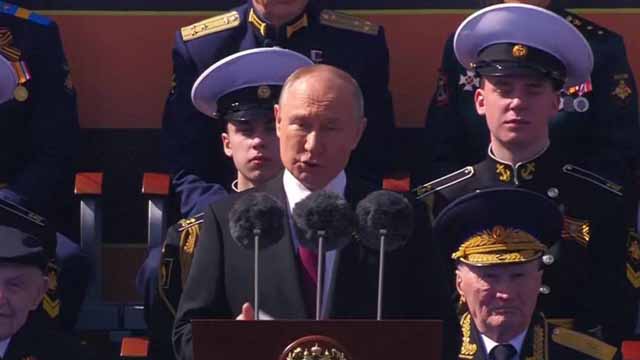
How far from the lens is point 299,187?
532 centimetres

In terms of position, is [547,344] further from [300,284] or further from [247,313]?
[247,313]

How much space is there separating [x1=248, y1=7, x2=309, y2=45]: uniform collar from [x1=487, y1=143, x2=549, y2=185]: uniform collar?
0.95 meters

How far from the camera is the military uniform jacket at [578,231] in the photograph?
6.34m

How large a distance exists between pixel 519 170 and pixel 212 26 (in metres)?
1.28

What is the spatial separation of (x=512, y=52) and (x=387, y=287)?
1.51 m

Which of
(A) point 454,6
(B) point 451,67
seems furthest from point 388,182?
(A) point 454,6

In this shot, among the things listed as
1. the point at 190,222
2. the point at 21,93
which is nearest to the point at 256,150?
the point at 190,222

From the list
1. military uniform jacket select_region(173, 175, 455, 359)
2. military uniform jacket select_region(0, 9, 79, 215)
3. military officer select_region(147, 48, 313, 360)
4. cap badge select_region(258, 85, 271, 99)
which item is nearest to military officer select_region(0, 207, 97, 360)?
military officer select_region(147, 48, 313, 360)

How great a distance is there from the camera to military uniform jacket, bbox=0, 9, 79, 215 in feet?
22.4

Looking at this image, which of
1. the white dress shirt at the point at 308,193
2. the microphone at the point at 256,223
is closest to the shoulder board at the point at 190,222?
the white dress shirt at the point at 308,193

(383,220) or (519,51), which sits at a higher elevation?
(519,51)

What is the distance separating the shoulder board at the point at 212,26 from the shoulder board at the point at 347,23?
304 millimetres

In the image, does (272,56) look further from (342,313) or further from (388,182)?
(342,313)

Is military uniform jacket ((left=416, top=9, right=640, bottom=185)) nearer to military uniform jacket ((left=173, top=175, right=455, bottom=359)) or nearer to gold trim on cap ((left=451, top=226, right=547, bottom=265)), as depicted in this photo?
gold trim on cap ((left=451, top=226, right=547, bottom=265))
